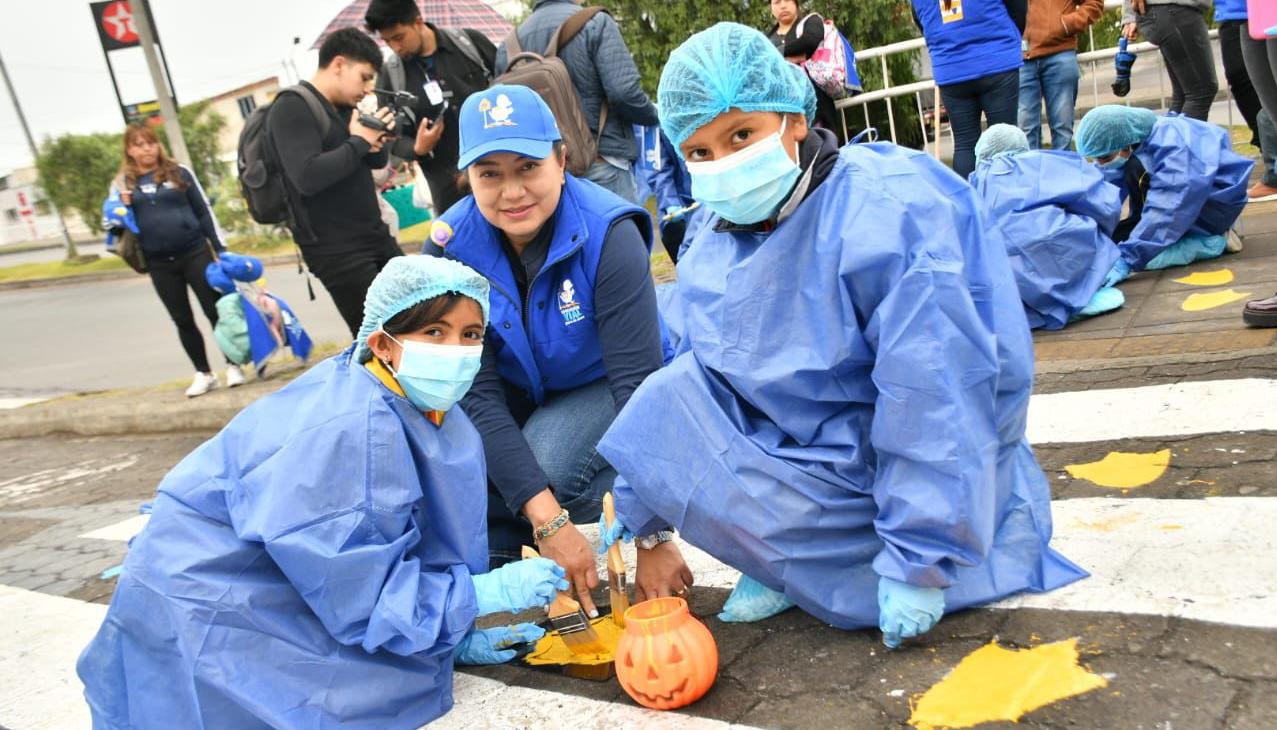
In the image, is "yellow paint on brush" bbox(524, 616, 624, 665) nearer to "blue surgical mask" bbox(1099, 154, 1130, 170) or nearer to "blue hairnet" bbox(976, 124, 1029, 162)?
"blue hairnet" bbox(976, 124, 1029, 162)

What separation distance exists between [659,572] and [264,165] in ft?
10.1

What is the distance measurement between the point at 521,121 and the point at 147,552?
1447 mm

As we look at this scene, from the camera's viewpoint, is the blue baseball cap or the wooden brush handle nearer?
the wooden brush handle

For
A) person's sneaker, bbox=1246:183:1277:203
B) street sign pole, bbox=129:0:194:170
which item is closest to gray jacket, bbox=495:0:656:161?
person's sneaker, bbox=1246:183:1277:203

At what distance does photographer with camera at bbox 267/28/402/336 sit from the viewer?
192 inches

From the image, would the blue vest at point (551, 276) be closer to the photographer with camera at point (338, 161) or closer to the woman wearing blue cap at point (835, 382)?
the woman wearing blue cap at point (835, 382)

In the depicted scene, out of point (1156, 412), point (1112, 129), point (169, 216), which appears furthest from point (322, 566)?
point (169, 216)

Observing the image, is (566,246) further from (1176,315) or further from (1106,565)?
(1176,315)

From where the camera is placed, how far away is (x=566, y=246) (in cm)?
317

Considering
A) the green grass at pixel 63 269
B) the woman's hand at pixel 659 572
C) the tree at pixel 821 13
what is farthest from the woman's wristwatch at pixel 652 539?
the green grass at pixel 63 269

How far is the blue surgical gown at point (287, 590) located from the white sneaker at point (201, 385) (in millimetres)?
5172

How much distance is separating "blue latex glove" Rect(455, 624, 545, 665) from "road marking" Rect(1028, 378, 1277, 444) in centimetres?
178

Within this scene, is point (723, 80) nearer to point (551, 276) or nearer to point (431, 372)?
point (431, 372)

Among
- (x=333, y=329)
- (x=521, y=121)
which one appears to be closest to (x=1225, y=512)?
(x=521, y=121)
